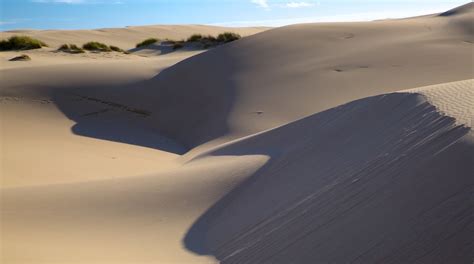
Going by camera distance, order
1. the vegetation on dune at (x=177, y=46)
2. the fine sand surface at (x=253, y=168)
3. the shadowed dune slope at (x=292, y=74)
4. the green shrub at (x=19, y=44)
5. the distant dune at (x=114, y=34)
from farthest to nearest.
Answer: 1. the distant dune at (x=114, y=34)
2. the vegetation on dune at (x=177, y=46)
3. the green shrub at (x=19, y=44)
4. the shadowed dune slope at (x=292, y=74)
5. the fine sand surface at (x=253, y=168)

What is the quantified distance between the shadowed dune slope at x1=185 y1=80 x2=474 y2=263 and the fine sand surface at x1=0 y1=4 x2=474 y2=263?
1cm

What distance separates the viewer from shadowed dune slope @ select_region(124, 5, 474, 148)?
11508 mm

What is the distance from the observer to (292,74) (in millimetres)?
13297

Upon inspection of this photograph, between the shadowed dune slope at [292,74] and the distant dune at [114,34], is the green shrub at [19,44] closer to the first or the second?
the distant dune at [114,34]

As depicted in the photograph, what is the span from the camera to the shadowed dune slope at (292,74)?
11.5 meters

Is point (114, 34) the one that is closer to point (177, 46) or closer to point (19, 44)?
point (177, 46)

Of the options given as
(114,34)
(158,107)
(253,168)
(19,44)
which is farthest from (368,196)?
(114,34)

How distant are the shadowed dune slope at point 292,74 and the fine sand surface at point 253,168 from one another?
2.5 inches

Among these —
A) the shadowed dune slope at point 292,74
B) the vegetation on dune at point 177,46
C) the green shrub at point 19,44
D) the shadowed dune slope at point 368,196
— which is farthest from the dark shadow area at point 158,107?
the vegetation on dune at point 177,46

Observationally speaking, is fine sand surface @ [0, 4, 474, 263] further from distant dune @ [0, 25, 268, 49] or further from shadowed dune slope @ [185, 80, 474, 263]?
distant dune @ [0, 25, 268, 49]

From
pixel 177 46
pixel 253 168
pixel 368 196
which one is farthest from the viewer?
pixel 177 46

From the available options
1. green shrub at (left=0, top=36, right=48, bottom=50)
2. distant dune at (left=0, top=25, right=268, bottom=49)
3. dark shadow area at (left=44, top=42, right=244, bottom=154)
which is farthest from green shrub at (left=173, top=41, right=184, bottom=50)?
dark shadow area at (left=44, top=42, right=244, bottom=154)

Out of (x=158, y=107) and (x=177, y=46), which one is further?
(x=177, y=46)

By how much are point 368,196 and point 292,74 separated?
9.46 meters
